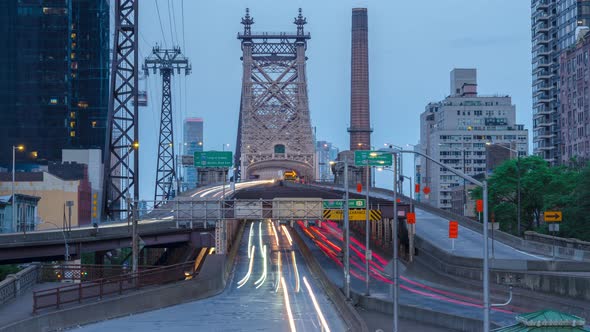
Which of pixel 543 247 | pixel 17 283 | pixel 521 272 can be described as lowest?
pixel 521 272

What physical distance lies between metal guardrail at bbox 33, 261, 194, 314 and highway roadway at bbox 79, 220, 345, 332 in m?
1.73

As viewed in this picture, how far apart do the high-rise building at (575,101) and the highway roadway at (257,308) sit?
229ft

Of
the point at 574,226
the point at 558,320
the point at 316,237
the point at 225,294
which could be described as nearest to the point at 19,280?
the point at 225,294

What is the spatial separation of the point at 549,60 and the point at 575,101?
19973mm

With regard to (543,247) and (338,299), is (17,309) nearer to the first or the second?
(338,299)

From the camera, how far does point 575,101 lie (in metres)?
142

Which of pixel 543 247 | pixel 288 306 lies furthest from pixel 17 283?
pixel 543 247

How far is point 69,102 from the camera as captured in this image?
165625 millimetres

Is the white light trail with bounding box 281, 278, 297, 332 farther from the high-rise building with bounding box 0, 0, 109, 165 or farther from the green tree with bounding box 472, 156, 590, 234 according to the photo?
the high-rise building with bounding box 0, 0, 109, 165

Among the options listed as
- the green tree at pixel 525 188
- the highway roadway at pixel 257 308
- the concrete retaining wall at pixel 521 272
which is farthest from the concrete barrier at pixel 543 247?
the highway roadway at pixel 257 308

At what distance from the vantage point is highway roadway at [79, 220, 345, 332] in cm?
4162

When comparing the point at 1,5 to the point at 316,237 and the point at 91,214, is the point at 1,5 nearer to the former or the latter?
the point at 91,214

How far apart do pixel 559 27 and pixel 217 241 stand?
103 m

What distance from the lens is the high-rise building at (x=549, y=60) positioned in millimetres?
152250
